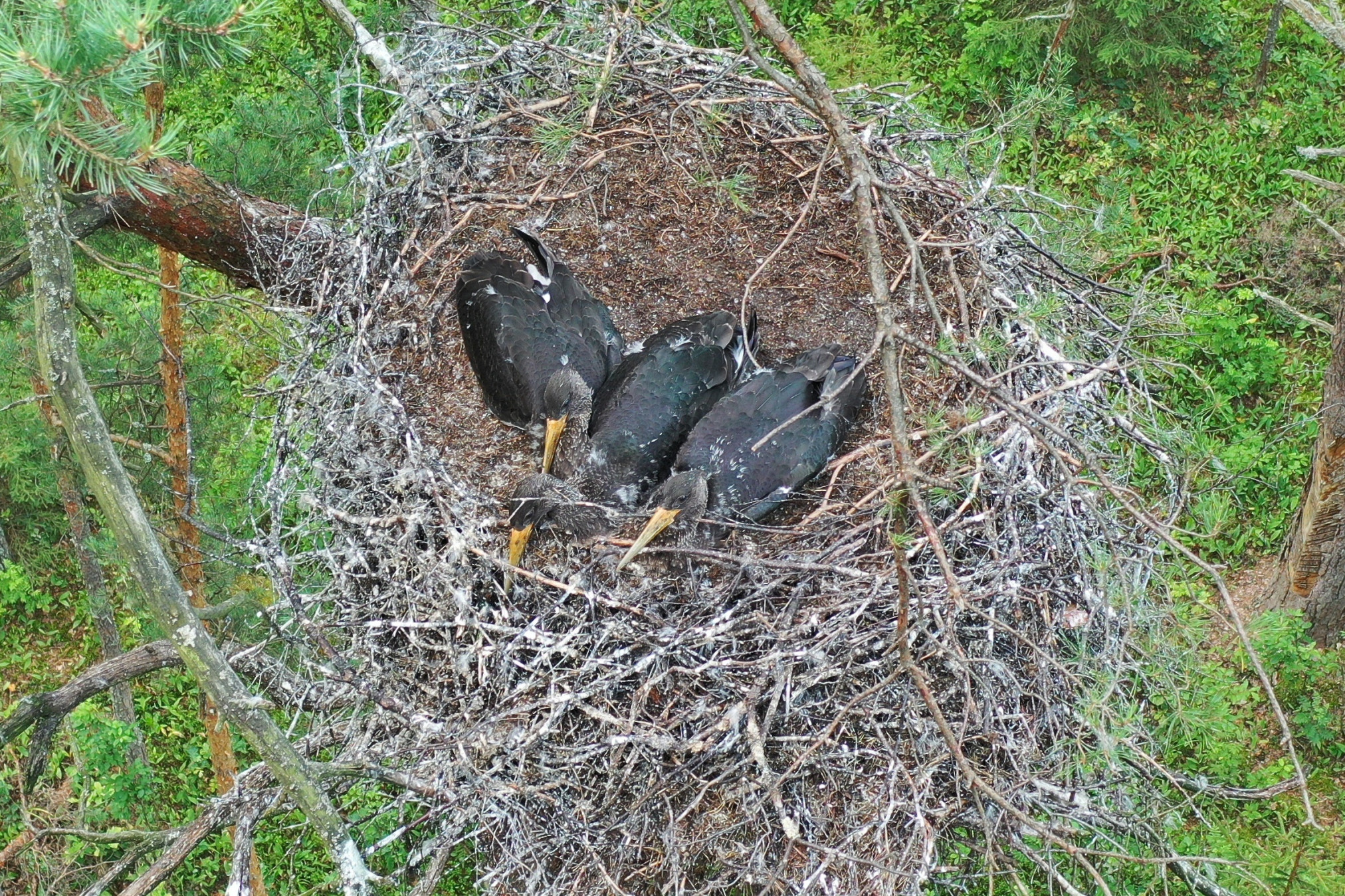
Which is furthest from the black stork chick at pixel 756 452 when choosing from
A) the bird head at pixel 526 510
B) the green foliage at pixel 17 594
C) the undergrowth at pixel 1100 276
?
the green foliage at pixel 17 594

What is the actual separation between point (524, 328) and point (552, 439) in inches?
20.8

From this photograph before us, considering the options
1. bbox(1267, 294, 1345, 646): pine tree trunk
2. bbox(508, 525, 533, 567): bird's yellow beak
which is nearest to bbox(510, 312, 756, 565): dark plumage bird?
bbox(508, 525, 533, 567): bird's yellow beak

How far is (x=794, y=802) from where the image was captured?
3709 mm

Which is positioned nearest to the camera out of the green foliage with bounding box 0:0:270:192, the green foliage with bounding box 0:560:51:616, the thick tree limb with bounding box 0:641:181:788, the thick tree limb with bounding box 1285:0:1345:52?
the green foliage with bounding box 0:0:270:192

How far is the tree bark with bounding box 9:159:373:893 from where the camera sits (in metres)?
3.11

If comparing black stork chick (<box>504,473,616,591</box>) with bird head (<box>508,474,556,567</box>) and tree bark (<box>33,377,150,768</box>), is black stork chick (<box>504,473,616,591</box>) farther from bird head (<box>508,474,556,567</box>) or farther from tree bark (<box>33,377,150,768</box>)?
tree bark (<box>33,377,150,768</box>)

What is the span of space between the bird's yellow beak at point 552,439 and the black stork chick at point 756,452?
1.60 feet

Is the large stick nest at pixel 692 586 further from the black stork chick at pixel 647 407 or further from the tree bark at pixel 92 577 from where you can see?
the tree bark at pixel 92 577

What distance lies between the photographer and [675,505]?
14.9ft

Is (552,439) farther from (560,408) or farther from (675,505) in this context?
(675,505)

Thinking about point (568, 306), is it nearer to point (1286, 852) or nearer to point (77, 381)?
point (77, 381)

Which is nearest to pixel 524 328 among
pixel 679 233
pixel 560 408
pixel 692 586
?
pixel 560 408

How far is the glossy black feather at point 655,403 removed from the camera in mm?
5020

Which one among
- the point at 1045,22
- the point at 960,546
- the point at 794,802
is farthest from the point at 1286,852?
the point at 1045,22
